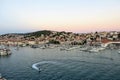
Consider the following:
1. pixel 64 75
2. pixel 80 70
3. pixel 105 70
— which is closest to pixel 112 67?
pixel 105 70

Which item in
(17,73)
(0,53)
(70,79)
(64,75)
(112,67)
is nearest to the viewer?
(70,79)

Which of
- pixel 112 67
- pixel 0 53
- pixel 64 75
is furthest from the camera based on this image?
pixel 0 53

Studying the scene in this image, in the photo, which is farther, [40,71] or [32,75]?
[40,71]

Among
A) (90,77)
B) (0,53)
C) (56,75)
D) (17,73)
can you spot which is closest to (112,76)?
(90,77)

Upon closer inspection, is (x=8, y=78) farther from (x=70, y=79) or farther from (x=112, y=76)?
(x=112, y=76)

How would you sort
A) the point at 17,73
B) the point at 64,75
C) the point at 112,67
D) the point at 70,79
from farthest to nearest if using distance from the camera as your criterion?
the point at 112,67 < the point at 17,73 < the point at 64,75 < the point at 70,79

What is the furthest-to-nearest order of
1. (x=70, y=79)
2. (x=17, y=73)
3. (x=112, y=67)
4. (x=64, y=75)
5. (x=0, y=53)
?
(x=0, y=53), (x=112, y=67), (x=17, y=73), (x=64, y=75), (x=70, y=79)

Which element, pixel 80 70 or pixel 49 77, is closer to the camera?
pixel 49 77

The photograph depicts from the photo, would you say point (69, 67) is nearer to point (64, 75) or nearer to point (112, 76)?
point (64, 75)

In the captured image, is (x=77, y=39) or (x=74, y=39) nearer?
(x=77, y=39)
